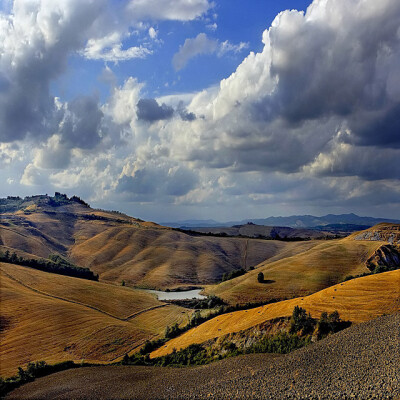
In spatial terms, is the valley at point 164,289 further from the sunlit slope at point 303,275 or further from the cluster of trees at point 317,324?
the cluster of trees at point 317,324

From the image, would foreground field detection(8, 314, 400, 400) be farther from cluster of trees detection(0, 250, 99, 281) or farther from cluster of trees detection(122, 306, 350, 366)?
cluster of trees detection(0, 250, 99, 281)

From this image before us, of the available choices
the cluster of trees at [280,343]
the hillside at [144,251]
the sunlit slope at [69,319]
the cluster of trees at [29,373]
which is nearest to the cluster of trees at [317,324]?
the cluster of trees at [280,343]

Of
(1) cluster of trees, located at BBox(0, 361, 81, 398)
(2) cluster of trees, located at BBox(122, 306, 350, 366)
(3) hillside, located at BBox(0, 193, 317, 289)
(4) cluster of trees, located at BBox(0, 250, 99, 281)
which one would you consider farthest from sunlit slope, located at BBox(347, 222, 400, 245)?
(1) cluster of trees, located at BBox(0, 361, 81, 398)

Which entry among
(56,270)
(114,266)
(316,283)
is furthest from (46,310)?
(114,266)

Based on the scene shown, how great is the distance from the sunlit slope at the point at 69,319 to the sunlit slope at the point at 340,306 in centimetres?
1180

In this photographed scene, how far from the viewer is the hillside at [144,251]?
133m

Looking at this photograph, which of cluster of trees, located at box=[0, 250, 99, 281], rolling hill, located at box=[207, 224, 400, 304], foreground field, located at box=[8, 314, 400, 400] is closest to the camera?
foreground field, located at box=[8, 314, 400, 400]

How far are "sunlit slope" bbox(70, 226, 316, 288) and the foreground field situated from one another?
86.6m

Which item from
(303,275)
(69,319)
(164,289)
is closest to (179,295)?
(164,289)

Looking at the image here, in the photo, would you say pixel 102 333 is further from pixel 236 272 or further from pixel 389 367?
pixel 236 272

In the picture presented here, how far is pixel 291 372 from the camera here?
95.9ft

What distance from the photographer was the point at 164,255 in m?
152

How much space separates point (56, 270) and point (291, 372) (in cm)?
10067

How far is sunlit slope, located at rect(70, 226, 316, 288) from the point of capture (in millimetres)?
132625
